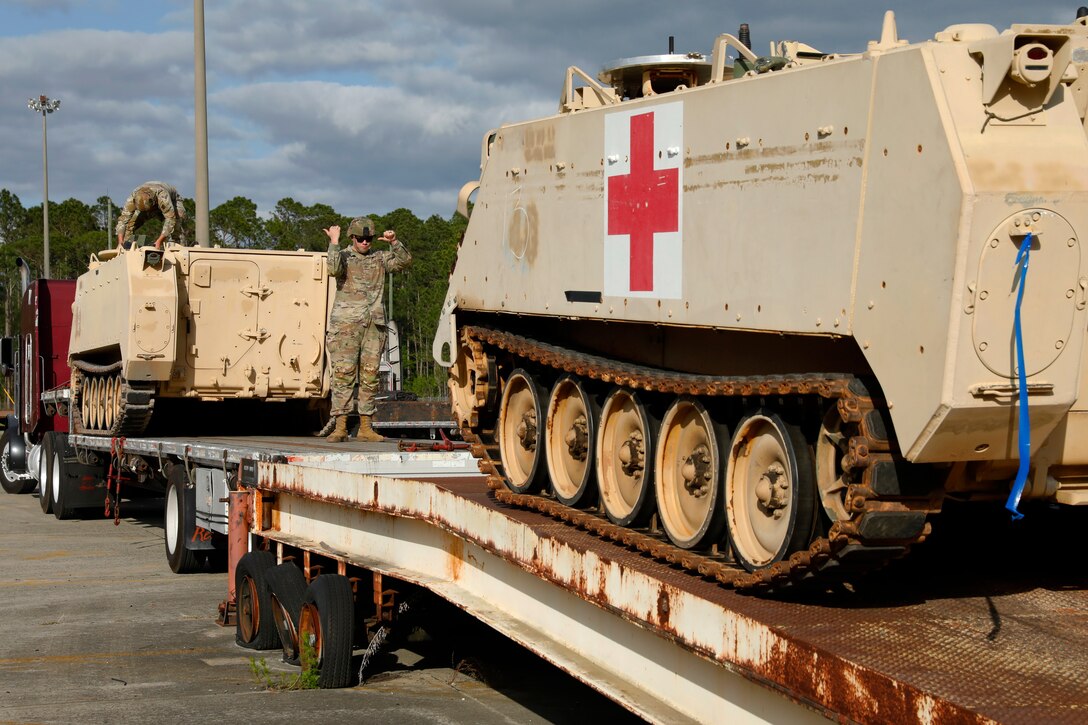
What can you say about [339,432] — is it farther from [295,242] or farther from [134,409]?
[295,242]

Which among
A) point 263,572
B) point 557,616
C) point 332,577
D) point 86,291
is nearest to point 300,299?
point 86,291

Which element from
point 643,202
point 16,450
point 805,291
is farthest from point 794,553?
point 16,450

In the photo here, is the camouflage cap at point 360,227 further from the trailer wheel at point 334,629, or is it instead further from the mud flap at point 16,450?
the mud flap at point 16,450

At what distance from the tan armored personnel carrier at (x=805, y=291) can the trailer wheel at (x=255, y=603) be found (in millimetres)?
2883

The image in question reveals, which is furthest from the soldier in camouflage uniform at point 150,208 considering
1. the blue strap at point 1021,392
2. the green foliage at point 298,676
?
the blue strap at point 1021,392

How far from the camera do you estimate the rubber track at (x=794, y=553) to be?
535cm

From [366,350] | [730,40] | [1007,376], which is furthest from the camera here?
[366,350]

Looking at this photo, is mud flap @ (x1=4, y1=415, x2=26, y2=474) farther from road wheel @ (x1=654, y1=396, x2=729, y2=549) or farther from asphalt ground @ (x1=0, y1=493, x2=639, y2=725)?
road wheel @ (x1=654, y1=396, x2=729, y2=549)

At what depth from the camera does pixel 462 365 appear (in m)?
9.52

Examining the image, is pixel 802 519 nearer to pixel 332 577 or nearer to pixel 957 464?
pixel 957 464

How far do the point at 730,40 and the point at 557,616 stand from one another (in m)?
2.94

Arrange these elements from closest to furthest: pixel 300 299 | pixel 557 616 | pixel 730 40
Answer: pixel 730 40, pixel 557 616, pixel 300 299

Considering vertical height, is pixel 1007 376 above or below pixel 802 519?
above

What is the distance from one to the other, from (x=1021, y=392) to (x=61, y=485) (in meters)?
15.8
